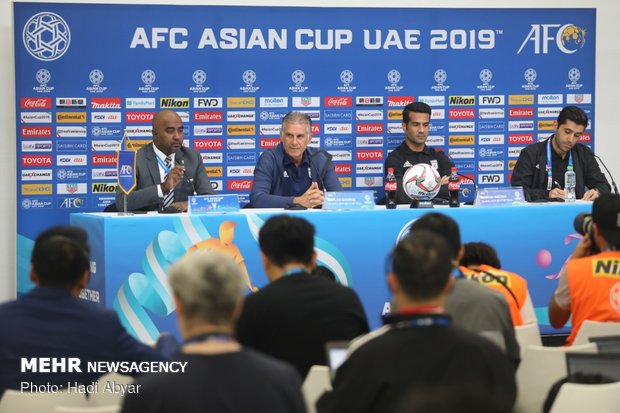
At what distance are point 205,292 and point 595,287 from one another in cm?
219

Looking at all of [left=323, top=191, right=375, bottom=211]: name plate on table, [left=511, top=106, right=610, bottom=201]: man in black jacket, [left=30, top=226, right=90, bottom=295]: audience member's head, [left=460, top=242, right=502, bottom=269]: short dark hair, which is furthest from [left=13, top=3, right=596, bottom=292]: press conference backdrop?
[left=30, top=226, right=90, bottom=295]: audience member's head

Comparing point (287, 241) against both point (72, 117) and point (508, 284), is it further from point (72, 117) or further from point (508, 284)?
point (72, 117)

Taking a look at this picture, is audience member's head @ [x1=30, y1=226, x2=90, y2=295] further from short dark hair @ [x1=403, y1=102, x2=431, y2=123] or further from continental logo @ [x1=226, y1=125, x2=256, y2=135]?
continental logo @ [x1=226, y1=125, x2=256, y2=135]

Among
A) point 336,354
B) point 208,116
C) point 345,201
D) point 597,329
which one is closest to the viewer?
Answer: point 336,354

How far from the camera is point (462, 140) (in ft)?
25.7

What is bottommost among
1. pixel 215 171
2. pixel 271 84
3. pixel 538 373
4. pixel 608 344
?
pixel 538 373

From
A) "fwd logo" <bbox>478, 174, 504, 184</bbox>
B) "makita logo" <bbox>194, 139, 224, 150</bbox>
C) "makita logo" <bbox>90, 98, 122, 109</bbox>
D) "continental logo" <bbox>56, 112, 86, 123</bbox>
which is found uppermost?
"makita logo" <bbox>90, 98, 122, 109</bbox>

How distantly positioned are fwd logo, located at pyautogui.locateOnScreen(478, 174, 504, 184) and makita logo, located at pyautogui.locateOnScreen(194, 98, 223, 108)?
2.22m

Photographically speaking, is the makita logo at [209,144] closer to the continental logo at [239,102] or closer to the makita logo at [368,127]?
the continental logo at [239,102]

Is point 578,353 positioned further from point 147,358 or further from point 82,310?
point 82,310

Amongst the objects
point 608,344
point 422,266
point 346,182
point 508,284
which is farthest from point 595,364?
point 346,182

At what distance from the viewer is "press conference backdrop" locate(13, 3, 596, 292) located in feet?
23.2

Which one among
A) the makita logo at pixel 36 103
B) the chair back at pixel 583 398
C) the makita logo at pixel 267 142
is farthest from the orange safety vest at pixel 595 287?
the makita logo at pixel 36 103

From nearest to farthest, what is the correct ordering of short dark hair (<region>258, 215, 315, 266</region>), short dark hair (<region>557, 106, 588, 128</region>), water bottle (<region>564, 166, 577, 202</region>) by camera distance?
short dark hair (<region>258, 215, 315, 266</region>)
water bottle (<region>564, 166, 577, 202</region>)
short dark hair (<region>557, 106, 588, 128</region>)
